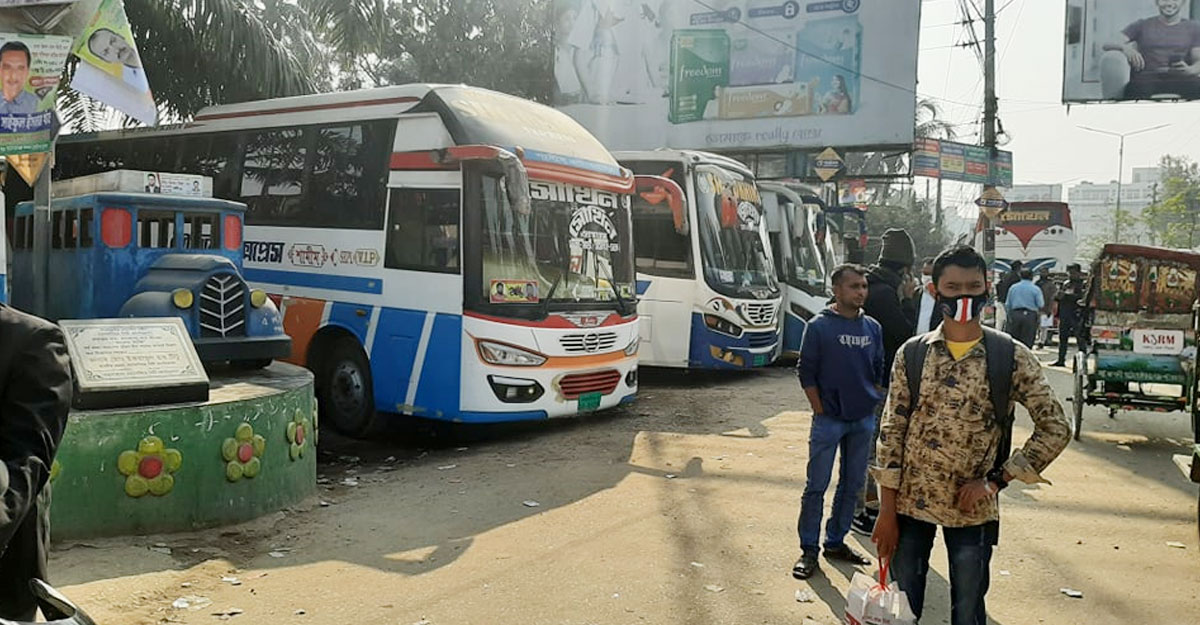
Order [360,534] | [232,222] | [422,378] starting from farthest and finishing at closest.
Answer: [422,378], [232,222], [360,534]

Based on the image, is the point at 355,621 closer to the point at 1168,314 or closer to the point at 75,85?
the point at 75,85

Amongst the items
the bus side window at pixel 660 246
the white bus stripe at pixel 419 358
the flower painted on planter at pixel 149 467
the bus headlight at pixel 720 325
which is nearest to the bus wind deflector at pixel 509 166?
the white bus stripe at pixel 419 358

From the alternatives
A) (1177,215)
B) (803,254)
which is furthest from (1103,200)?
(803,254)

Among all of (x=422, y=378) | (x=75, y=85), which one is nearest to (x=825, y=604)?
(x=422, y=378)

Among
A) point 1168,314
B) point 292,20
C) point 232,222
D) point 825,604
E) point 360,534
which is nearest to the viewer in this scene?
point 825,604

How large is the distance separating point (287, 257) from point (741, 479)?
18.0ft

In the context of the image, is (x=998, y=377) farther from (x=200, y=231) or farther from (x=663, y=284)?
(x=663, y=284)

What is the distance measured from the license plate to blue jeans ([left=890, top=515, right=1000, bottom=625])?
5.90m

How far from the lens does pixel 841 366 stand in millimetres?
5453

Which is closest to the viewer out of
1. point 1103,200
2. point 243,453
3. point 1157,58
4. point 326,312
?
point 243,453

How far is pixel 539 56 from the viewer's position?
2964 cm

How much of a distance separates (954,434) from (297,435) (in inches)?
185

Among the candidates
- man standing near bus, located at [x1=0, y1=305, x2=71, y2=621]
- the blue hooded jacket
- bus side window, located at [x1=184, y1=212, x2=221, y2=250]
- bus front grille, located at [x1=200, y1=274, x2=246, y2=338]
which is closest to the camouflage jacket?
the blue hooded jacket

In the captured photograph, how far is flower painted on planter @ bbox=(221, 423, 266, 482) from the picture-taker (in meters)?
6.11
